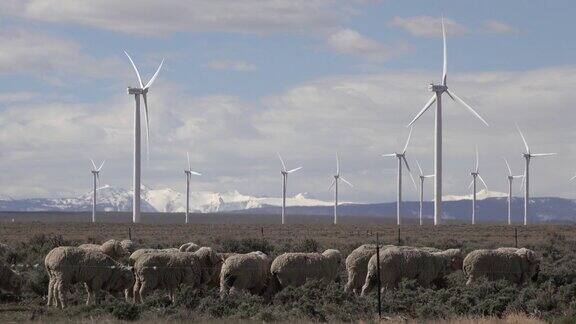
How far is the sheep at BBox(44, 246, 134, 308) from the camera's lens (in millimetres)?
29031

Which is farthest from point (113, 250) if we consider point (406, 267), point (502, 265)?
point (502, 265)

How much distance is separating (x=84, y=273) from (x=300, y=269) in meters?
5.88

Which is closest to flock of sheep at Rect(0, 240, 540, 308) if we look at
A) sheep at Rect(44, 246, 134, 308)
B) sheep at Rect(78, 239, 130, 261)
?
sheep at Rect(44, 246, 134, 308)

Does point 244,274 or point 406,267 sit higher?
point 406,267

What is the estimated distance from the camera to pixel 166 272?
97.7 ft

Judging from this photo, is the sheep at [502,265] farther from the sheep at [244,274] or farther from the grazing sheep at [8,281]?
the grazing sheep at [8,281]

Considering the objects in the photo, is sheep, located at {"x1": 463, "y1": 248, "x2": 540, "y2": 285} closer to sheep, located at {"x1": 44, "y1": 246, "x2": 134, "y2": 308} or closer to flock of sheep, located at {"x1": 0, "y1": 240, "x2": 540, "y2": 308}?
flock of sheep, located at {"x1": 0, "y1": 240, "x2": 540, "y2": 308}

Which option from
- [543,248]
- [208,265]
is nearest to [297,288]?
[208,265]

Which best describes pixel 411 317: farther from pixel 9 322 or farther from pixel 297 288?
pixel 9 322

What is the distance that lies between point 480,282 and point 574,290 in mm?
2470

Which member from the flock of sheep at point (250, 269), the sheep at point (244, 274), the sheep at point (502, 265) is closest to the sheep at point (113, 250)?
the flock of sheep at point (250, 269)

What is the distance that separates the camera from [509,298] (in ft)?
90.8

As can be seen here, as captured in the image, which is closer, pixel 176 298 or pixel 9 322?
pixel 9 322

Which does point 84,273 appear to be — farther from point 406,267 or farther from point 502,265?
point 502,265
